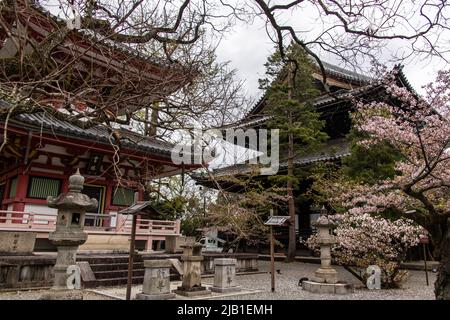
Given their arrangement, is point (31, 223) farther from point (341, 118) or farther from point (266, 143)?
point (341, 118)

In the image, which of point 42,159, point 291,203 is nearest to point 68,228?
point 42,159

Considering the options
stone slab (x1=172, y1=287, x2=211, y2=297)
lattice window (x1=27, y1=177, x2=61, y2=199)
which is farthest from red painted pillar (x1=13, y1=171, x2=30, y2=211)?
stone slab (x1=172, y1=287, x2=211, y2=297)

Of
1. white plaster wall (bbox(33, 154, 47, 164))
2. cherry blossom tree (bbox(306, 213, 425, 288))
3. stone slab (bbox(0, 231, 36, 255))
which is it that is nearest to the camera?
stone slab (bbox(0, 231, 36, 255))

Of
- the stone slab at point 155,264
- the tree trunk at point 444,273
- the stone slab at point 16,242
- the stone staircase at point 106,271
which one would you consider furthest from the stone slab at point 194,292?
the tree trunk at point 444,273

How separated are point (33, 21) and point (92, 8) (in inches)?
168

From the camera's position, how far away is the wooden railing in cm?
973

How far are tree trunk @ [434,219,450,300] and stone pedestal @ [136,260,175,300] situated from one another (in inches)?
195

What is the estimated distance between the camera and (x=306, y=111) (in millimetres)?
16500

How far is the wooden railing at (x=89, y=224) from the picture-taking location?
383 inches

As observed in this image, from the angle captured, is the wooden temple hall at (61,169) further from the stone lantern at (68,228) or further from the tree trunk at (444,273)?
the tree trunk at (444,273)

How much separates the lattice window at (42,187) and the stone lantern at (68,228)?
5.30m

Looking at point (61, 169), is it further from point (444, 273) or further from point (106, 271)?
point (444, 273)

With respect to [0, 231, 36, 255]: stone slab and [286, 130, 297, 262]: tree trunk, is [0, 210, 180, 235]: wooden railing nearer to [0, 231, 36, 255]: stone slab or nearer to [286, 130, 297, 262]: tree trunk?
[0, 231, 36, 255]: stone slab

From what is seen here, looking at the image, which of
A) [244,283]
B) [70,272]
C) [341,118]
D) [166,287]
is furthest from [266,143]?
[70,272]
